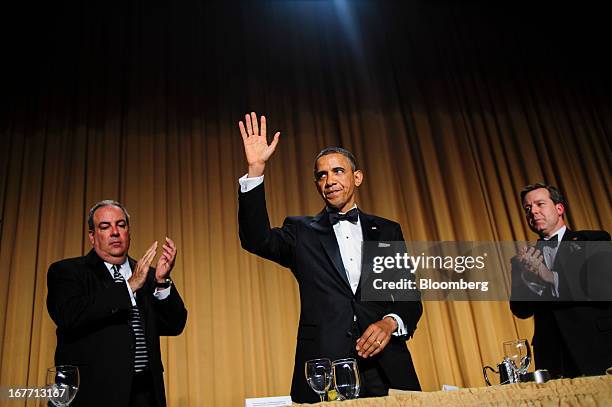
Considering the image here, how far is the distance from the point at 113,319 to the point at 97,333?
75 millimetres

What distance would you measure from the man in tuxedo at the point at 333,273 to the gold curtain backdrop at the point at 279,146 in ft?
6.89

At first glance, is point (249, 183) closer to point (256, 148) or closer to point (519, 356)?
point (256, 148)

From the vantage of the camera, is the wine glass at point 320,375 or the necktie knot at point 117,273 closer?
the wine glass at point 320,375

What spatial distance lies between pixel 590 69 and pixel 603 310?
4058mm

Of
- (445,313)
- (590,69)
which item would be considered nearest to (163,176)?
(445,313)

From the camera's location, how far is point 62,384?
1.50 meters

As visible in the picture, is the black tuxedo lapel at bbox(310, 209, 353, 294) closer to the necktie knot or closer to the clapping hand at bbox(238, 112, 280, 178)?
the clapping hand at bbox(238, 112, 280, 178)

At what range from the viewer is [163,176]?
182 inches

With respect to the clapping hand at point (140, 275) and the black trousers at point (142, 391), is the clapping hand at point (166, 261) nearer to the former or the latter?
the clapping hand at point (140, 275)

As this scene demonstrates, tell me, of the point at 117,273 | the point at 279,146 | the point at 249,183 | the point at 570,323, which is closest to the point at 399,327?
the point at 249,183

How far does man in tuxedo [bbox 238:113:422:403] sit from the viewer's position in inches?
75.1

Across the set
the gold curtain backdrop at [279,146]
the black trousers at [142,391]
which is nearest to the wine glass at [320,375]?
the black trousers at [142,391]

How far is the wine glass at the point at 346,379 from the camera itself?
1.40 m

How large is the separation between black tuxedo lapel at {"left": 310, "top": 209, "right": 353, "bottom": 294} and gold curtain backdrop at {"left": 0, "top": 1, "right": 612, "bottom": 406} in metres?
2.10
